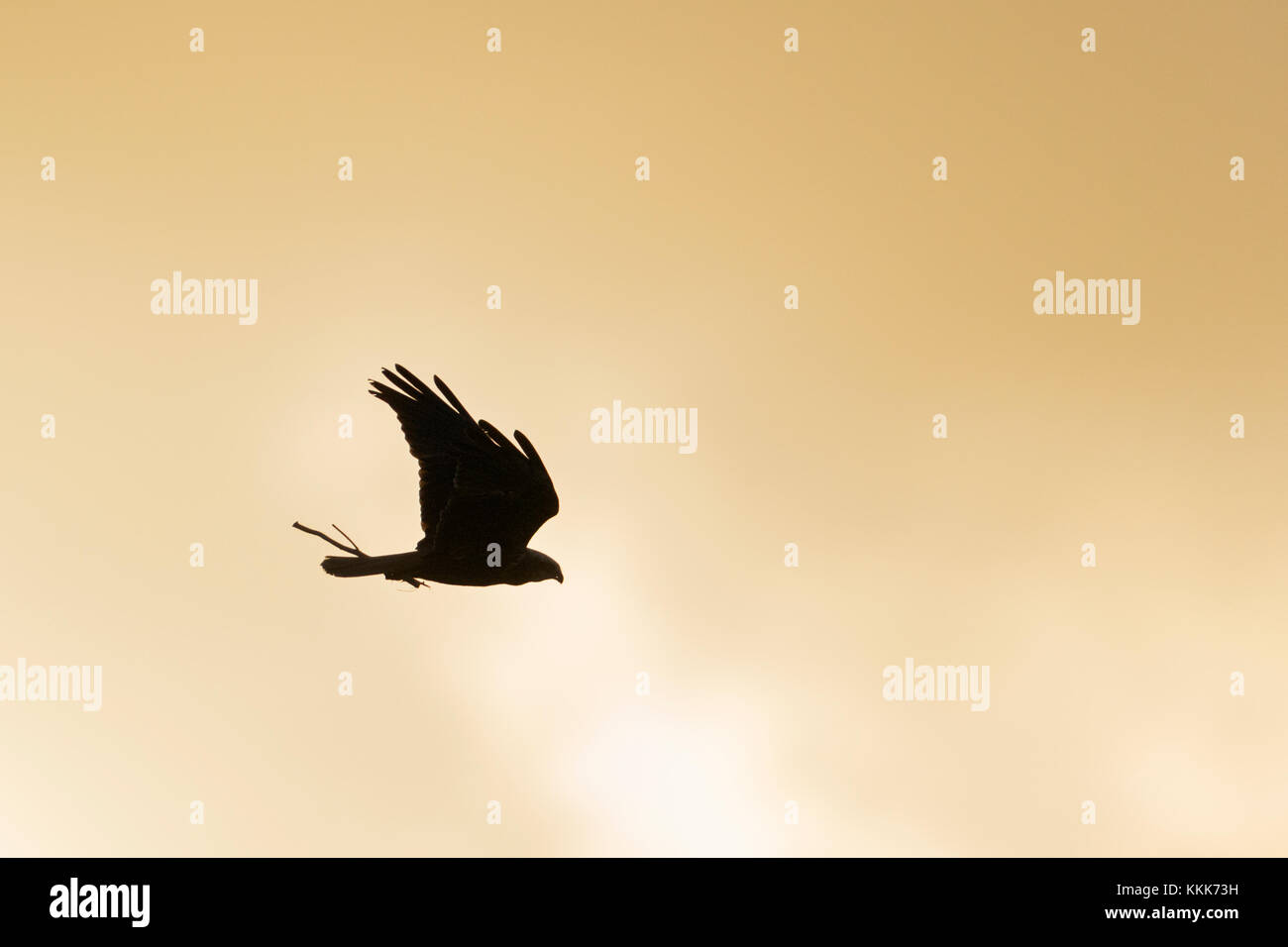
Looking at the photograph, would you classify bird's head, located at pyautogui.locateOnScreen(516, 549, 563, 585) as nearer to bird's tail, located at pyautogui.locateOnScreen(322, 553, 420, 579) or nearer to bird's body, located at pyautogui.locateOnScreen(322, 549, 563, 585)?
bird's body, located at pyautogui.locateOnScreen(322, 549, 563, 585)

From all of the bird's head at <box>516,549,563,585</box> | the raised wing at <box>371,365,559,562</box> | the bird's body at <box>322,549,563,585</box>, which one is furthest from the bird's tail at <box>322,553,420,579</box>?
the bird's head at <box>516,549,563,585</box>

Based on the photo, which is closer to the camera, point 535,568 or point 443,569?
point 443,569

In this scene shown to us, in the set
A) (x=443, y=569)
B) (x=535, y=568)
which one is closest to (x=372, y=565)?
(x=443, y=569)

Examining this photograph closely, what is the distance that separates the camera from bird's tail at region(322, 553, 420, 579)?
4.48m

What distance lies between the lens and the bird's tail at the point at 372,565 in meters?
4.48

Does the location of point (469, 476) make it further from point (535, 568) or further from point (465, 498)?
point (535, 568)

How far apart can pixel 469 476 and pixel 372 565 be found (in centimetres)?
58

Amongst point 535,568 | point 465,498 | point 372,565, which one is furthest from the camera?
point 535,568

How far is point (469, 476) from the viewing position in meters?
4.74

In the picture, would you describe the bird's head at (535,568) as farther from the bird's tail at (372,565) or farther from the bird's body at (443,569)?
the bird's tail at (372,565)

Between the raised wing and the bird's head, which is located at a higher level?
the raised wing
